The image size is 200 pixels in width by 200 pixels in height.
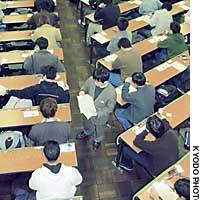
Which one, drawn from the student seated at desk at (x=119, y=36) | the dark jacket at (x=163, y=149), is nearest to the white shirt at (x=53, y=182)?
the dark jacket at (x=163, y=149)

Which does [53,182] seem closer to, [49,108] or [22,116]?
[49,108]

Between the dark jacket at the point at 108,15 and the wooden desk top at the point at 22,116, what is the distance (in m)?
2.83

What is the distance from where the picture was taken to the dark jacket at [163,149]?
4434 mm

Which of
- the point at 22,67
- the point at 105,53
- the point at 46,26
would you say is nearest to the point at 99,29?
the point at 105,53

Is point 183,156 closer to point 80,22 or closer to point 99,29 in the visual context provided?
point 99,29

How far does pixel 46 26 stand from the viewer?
22.7ft

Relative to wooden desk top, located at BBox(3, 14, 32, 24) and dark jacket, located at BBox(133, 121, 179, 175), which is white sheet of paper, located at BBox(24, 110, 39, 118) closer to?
dark jacket, located at BBox(133, 121, 179, 175)

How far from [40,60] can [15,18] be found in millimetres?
2083

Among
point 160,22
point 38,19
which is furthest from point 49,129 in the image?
point 160,22

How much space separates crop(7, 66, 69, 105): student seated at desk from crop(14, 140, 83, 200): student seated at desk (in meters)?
1.30

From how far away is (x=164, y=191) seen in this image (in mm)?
4121

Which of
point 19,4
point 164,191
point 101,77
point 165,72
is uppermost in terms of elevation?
point 19,4

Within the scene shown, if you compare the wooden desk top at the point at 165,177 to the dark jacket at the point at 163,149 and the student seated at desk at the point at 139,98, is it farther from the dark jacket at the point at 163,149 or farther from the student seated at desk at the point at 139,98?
the student seated at desk at the point at 139,98
